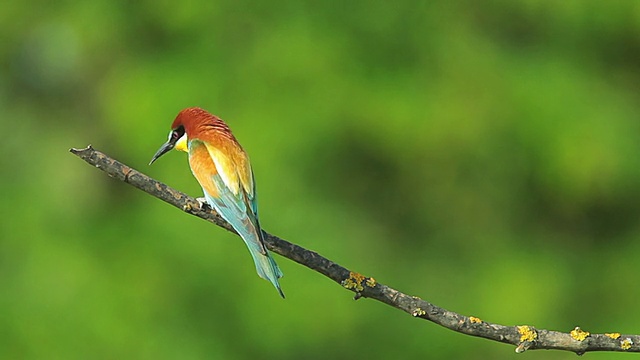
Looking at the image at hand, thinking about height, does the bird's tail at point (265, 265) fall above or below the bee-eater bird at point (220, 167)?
below

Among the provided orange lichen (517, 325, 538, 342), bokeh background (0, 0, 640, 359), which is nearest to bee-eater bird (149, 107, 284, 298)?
orange lichen (517, 325, 538, 342)

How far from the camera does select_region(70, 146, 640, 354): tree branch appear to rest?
6.03 feet

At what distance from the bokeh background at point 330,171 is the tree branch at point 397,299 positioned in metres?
2.47

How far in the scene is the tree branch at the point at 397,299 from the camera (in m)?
1.84

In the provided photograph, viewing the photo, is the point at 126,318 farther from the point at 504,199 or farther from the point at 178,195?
the point at 178,195

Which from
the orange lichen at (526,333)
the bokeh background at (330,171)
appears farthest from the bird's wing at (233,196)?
the bokeh background at (330,171)

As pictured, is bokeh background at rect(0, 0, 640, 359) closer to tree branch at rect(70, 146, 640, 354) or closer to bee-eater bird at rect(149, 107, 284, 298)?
bee-eater bird at rect(149, 107, 284, 298)

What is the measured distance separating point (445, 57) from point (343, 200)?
2.62ft

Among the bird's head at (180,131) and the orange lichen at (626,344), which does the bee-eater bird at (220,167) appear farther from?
the orange lichen at (626,344)

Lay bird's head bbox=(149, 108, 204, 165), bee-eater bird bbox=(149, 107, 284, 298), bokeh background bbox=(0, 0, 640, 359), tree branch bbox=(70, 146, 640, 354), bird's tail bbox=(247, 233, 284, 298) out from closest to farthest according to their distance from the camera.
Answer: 1. tree branch bbox=(70, 146, 640, 354)
2. bird's tail bbox=(247, 233, 284, 298)
3. bee-eater bird bbox=(149, 107, 284, 298)
4. bird's head bbox=(149, 108, 204, 165)
5. bokeh background bbox=(0, 0, 640, 359)

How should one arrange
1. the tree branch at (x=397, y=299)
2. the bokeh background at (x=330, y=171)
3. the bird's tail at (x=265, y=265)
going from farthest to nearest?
the bokeh background at (x=330, y=171) < the bird's tail at (x=265, y=265) < the tree branch at (x=397, y=299)

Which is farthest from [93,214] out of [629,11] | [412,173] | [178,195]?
[178,195]

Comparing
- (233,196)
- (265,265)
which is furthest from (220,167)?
(265,265)

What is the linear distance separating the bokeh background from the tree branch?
2469 mm
